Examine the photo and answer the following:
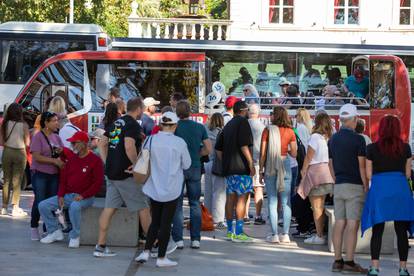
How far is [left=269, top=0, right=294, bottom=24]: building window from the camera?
35.0m

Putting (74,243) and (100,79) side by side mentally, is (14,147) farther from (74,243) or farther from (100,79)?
(100,79)

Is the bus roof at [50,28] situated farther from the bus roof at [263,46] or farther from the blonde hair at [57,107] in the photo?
the blonde hair at [57,107]

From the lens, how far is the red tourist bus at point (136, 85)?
19.4 meters

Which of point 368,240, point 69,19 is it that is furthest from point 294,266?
point 69,19

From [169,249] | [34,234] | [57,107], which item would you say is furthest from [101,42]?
[169,249]

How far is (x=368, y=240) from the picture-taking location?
10.9 meters

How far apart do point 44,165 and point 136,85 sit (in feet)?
28.8

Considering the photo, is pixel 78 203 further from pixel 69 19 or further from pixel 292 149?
pixel 69 19

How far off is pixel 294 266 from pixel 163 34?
2385 centimetres

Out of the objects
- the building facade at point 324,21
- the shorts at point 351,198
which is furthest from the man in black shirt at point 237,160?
the building facade at point 324,21

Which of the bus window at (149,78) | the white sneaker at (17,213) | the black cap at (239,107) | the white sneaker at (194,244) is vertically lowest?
the white sneaker at (17,213)

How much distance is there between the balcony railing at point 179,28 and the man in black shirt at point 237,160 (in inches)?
813

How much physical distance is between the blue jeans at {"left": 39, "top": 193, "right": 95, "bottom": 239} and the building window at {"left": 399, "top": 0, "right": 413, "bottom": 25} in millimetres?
25906

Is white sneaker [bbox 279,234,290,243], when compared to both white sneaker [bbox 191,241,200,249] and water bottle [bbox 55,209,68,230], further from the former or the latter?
water bottle [bbox 55,209,68,230]
